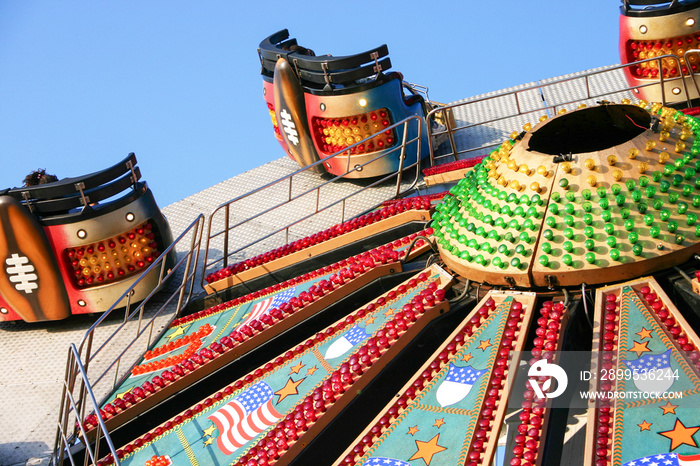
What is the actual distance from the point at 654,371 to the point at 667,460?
61cm

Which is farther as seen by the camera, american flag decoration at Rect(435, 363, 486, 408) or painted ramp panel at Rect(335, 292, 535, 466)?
american flag decoration at Rect(435, 363, 486, 408)

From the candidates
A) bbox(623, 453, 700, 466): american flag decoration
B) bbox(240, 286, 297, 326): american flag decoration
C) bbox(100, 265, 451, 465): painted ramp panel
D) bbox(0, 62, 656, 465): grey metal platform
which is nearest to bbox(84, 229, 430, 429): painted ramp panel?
bbox(240, 286, 297, 326): american flag decoration

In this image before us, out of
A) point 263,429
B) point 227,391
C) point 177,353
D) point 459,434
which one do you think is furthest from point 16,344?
→ point 459,434

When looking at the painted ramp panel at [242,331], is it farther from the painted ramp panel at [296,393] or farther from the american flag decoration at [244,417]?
the american flag decoration at [244,417]

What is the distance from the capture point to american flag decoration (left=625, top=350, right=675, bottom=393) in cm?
402

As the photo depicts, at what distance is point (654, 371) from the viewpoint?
4.11 metres

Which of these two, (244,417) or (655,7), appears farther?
(655,7)

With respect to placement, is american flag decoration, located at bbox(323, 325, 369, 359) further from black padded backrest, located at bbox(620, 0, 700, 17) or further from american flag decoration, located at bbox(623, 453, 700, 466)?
black padded backrest, located at bbox(620, 0, 700, 17)

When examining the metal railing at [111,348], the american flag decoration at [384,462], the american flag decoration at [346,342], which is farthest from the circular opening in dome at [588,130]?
the metal railing at [111,348]

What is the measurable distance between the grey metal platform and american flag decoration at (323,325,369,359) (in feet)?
8.98

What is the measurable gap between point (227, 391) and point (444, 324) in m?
1.69

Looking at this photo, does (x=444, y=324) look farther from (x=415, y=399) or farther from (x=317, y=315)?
(x=317, y=315)

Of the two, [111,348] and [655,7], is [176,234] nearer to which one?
[111,348]

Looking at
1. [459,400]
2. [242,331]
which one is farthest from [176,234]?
[459,400]
